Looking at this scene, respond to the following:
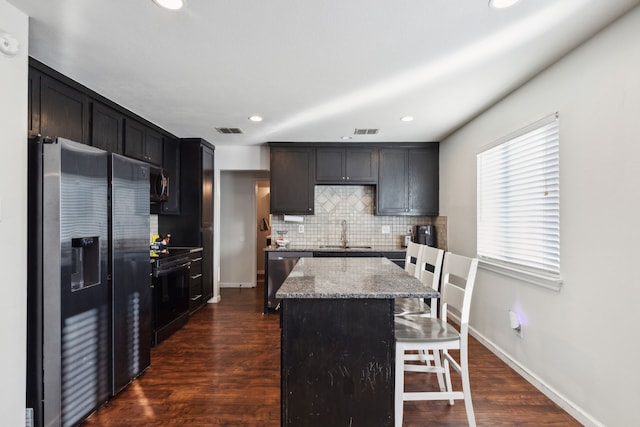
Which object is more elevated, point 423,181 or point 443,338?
point 423,181

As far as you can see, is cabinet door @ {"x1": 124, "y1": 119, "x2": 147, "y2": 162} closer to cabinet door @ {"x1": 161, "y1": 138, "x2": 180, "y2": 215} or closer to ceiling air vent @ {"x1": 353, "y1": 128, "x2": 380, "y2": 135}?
cabinet door @ {"x1": 161, "y1": 138, "x2": 180, "y2": 215}

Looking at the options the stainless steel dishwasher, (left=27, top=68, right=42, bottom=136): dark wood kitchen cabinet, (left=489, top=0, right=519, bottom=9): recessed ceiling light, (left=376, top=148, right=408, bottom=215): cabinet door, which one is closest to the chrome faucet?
(left=376, top=148, right=408, bottom=215): cabinet door

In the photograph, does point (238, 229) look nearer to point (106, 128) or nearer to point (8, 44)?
point (106, 128)

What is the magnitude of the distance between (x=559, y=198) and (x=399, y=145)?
8.52 ft

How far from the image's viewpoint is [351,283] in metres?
1.77

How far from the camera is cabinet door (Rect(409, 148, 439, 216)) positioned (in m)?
4.56

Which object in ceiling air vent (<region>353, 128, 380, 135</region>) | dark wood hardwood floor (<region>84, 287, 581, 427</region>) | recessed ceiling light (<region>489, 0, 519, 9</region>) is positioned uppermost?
recessed ceiling light (<region>489, 0, 519, 9</region>)

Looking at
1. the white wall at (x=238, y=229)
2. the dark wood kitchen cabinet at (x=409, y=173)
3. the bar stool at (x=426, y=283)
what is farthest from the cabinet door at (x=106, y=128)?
the dark wood kitchen cabinet at (x=409, y=173)

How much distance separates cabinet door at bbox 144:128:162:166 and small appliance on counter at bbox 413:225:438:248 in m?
3.52

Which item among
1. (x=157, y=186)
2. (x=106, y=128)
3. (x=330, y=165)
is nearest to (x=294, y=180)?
(x=330, y=165)

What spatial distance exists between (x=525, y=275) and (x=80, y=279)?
3.15 m

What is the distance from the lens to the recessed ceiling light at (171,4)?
159 cm

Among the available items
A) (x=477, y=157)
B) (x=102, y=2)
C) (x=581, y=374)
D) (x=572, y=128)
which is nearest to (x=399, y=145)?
(x=477, y=157)

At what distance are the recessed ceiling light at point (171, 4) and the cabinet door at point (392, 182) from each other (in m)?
3.35
